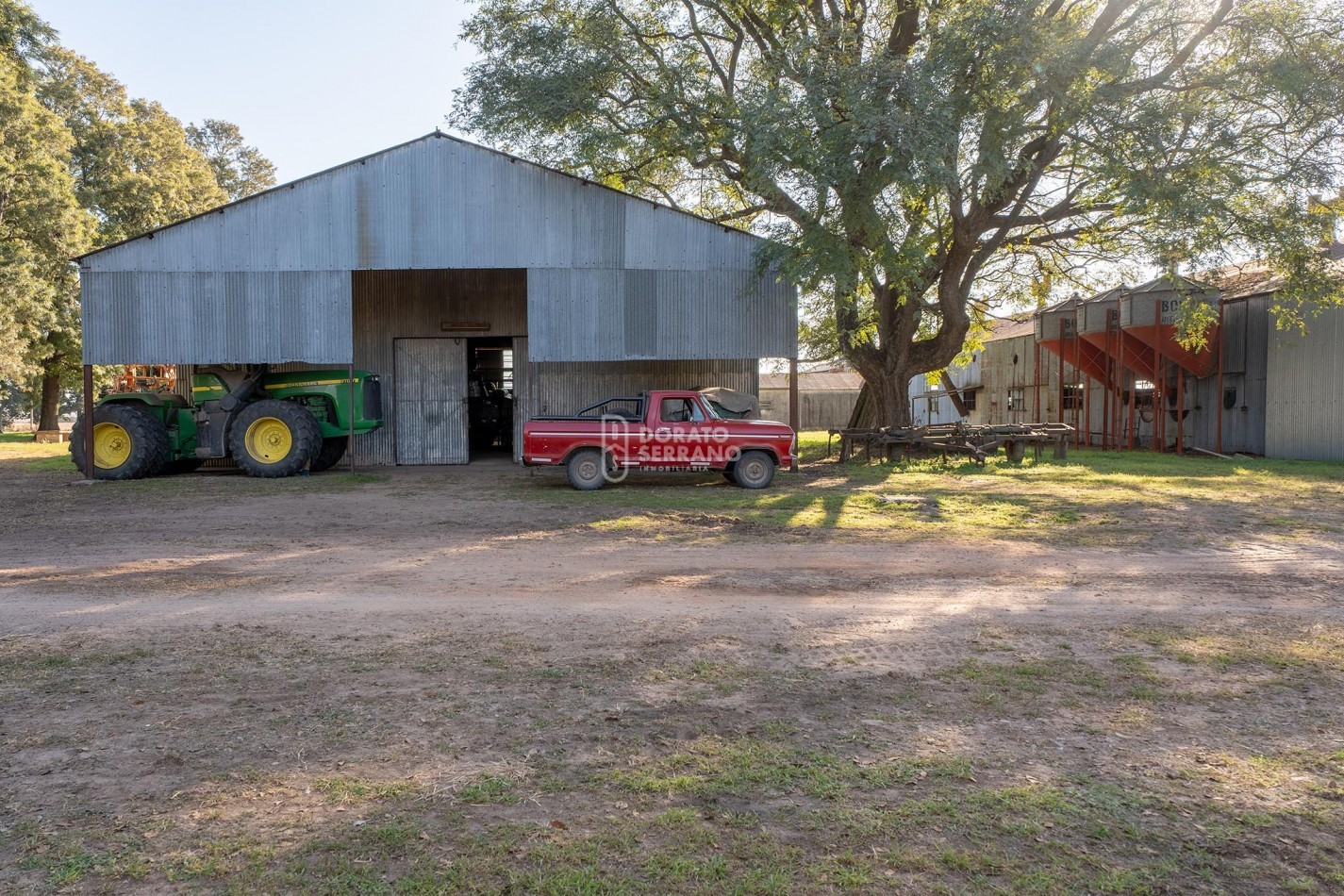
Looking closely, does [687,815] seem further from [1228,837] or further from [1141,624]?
[1141,624]

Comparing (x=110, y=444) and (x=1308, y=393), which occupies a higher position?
(x=1308, y=393)

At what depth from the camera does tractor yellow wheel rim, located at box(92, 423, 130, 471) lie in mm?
18141

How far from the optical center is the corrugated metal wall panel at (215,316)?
59.9ft

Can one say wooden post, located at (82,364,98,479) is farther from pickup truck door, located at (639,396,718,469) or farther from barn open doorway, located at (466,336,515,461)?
pickup truck door, located at (639,396,718,469)

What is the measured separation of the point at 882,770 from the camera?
4.18m

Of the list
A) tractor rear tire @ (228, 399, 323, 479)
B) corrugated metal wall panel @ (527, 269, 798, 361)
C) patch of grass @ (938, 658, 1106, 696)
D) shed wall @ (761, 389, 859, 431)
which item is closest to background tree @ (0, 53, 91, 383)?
tractor rear tire @ (228, 399, 323, 479)

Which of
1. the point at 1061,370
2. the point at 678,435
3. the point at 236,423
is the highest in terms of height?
the point at 1061,370

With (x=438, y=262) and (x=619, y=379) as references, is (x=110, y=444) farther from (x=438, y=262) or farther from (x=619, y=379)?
(x=619, y=379)

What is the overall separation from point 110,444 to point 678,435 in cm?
1127

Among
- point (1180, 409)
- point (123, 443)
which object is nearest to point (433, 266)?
point (123, 443)

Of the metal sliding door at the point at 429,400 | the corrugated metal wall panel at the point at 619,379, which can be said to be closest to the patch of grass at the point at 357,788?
the corrugated metal wall panel at the point at 619,379

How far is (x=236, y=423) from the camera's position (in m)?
18.2

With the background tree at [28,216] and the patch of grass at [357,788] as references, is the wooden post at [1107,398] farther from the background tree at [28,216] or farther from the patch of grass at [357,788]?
the background tree at [28,216]

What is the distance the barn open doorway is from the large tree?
561cm
